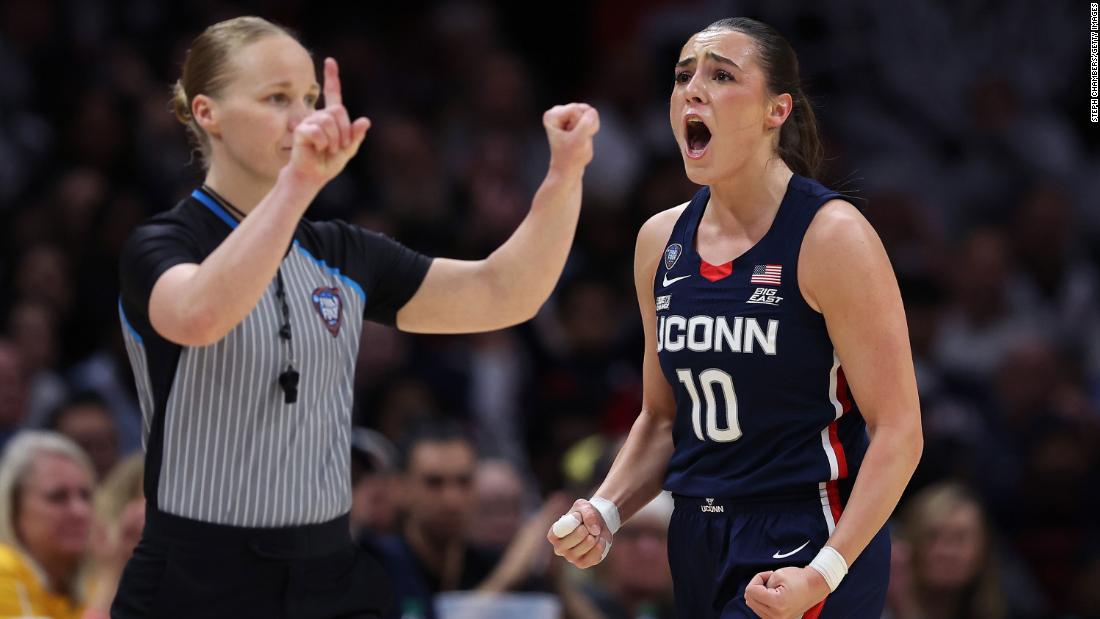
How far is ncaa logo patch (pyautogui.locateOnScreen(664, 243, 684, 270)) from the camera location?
141 inches

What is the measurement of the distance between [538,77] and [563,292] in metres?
2.39

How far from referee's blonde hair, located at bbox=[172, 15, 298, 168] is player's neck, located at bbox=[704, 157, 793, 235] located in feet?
3.80

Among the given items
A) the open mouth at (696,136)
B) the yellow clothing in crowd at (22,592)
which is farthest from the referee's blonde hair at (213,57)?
the yellow clothing in crowd at (22,592)

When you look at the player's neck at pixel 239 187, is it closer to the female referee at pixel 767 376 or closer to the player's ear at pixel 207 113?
the player's ear at pixel 207 113

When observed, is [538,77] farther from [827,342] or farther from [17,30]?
[827,342]

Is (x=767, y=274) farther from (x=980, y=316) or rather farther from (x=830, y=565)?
(x=980, y=316)

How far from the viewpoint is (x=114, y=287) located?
28.5 ft

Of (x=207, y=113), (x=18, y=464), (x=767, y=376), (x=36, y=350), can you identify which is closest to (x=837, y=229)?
(x=767, y=376)

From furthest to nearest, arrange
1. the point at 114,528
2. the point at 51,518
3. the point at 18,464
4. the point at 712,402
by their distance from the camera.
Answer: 1. the point at 114,528
2. the point at 18,464
3. the point at 51,518
4. the point at 712,402

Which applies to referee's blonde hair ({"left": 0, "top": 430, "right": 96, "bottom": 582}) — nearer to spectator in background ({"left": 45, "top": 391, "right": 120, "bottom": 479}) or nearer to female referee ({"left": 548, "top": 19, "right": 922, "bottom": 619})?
spectator in background ({"left": 45, "top": 391, "right": 120, "bottom": 479})

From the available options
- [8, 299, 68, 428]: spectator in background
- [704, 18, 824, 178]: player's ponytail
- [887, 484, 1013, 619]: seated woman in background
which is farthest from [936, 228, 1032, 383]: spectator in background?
[704, 18, 824, 178]: player's ponytail

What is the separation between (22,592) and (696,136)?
9.33ft

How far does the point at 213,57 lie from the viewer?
3.80 m

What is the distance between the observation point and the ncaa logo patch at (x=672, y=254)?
3.59 m
